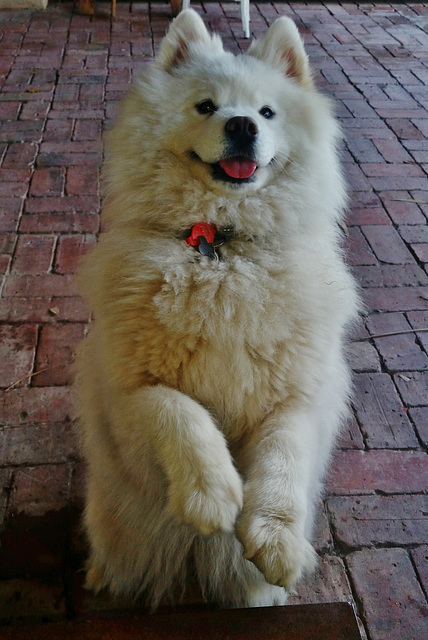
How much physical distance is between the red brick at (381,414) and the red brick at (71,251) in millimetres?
1746

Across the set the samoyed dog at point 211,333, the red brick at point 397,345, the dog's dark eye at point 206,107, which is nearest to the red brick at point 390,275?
the red brick at point 397,345

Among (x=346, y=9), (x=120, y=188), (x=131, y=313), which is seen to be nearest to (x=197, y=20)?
(x=120, y=188)

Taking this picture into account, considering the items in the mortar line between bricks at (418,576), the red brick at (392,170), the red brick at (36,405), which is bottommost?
the red brick at (36,405)

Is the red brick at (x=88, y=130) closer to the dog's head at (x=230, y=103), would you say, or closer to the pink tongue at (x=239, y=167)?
the dog's head at (x=230, y=103)

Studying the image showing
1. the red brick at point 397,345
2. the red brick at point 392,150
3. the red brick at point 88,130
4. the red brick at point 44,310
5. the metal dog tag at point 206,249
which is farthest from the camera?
the red brick at point 88,130

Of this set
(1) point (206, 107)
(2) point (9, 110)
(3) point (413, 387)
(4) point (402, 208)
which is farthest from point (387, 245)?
(2) point (9, 110)

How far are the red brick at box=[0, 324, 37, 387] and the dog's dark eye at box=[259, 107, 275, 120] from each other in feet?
5.36

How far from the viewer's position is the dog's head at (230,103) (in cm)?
183

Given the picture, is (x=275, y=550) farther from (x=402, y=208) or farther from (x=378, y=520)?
(x=402, y=208)

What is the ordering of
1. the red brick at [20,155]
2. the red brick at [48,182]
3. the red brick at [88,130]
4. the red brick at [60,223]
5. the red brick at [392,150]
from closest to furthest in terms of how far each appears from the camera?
the red brick at [60,223] < the red brick at [48,182] < the red brick at [20,155] < the red brick at [392,150] < the red brick at [88,130]

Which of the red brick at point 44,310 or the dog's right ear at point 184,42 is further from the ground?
the dog's right ear at point 184,42

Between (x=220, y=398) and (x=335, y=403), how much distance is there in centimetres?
46

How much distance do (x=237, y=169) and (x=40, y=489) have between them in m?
1.46

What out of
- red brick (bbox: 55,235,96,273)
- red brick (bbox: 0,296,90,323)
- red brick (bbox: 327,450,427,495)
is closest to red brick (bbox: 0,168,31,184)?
red brick (bbox: 55,235,96,273)
